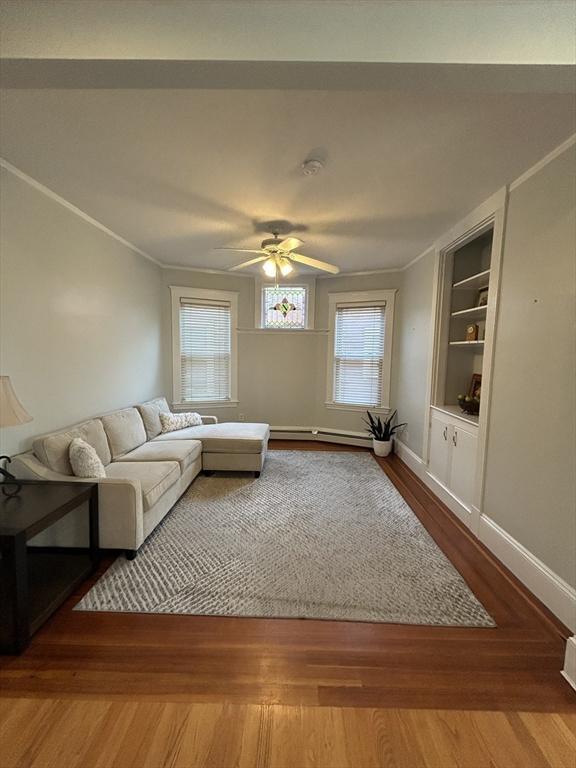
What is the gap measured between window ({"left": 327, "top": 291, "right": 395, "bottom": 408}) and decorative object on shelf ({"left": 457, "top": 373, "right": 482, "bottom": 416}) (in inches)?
62.3

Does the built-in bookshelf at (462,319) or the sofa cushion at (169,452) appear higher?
the built-in bookshelf at (462,319)

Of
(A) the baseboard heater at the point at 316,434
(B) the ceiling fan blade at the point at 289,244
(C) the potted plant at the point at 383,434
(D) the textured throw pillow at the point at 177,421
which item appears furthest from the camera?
(A) the baseboard heater at the point at 316,434

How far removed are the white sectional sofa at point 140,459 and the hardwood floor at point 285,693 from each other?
54 cm

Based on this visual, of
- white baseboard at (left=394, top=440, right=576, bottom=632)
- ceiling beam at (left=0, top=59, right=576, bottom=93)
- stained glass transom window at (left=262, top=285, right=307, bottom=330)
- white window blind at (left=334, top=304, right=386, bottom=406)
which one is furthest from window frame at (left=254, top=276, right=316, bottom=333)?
ceiling beam at (left=0, top=59, right=576, bottom=93)

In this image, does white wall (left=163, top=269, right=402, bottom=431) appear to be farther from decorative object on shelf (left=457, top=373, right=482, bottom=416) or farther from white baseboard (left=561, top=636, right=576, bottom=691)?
white baseboard (left=561, top=636, right=576, bottom=691)

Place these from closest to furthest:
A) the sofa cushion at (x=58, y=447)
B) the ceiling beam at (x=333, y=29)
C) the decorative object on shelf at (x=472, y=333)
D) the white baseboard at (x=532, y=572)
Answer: the ceiling beam at (x=333, y=29)
the white baseboard at (x=532, y=572)
the sofa cushion at (x=58, y=447)
the decorative object on shelf at (x=472, y=333)

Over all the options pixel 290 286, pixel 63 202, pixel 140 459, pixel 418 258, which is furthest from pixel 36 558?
pixel 418 258

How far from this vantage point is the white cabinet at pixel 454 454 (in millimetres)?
2775

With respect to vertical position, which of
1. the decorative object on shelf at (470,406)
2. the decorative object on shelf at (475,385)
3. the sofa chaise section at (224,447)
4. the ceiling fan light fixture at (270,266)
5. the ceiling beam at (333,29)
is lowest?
the sofa chaise section at (224,447)

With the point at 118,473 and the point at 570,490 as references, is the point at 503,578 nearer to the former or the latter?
the point at 570,490

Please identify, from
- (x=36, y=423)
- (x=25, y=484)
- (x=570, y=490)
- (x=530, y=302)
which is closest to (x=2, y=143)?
(x=36, y=423)

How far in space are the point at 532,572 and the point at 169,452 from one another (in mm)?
2972

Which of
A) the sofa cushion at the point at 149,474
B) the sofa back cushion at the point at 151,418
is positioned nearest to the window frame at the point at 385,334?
the sofa back cushion at the point at 151,418

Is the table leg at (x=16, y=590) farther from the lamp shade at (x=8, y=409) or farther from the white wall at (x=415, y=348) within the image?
the white wall at (x=415, y=348)
